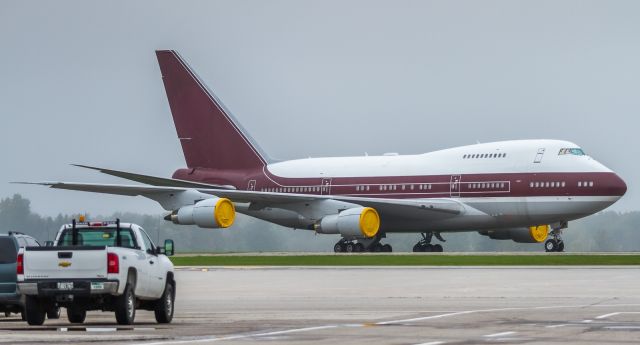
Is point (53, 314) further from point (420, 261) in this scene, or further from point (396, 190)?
point (396, 190)

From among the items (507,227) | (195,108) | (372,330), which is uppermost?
(195,108)

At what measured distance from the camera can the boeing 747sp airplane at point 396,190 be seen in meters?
63.9

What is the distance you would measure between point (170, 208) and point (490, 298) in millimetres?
38964

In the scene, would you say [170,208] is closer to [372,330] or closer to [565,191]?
[565,191]

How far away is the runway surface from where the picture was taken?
63.8ft

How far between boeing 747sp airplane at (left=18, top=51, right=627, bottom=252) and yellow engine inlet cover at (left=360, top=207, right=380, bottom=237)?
0.16 ft

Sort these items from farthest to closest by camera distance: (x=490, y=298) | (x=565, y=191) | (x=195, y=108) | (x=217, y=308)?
1. (x=195, y=108)
2. (x=565, y=191)
3. (x=490, y=298)
4. (x=217, y=308)

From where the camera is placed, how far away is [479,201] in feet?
217

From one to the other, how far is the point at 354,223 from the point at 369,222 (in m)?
1.01

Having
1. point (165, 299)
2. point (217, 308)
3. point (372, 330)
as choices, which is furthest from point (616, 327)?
point (217, 308)

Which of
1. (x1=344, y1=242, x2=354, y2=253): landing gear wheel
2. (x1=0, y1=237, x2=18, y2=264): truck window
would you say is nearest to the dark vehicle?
(x1=0, y1=237, x2=18, y2=264): truck window

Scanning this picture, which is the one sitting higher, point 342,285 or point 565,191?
point 565,191

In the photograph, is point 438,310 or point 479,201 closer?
point 438,310

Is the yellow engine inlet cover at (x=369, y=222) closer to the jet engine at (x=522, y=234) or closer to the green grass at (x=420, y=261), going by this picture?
the green grass at (x=420, y=261)
